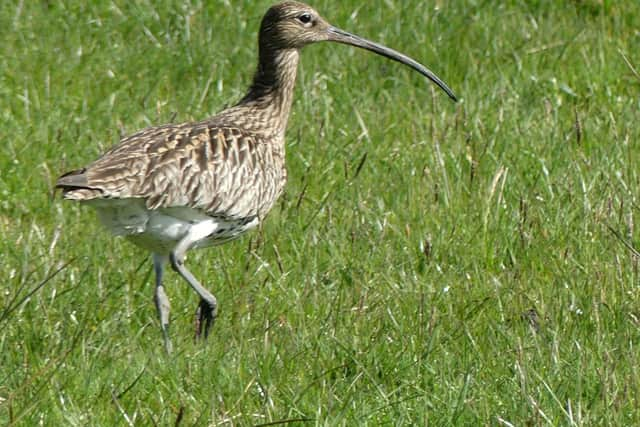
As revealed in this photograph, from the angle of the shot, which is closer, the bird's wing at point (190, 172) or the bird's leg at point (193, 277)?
the bird's wing at point (190, 172)

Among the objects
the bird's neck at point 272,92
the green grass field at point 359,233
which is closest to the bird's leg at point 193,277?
the green grass field at point 359,233

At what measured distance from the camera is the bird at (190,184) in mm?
6418

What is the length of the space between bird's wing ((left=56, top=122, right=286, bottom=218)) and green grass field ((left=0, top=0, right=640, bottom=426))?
223 millimetres

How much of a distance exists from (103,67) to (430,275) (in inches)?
124

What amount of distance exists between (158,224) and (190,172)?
277mm

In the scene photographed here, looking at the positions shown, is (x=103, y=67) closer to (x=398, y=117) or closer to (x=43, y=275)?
(x=398, y=117)

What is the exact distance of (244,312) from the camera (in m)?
6.73

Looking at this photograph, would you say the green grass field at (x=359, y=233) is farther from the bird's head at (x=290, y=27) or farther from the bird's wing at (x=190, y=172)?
the bird's head at (x=290, y=27)

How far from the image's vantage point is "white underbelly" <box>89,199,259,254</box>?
21.6 feet

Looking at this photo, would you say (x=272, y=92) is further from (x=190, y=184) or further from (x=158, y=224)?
(x=158, y=224)

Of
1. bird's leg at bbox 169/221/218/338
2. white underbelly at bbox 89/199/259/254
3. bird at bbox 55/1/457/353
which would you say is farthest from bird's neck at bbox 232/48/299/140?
bird's leg at bbox 169/221/218/338

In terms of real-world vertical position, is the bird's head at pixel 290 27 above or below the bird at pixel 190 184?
above

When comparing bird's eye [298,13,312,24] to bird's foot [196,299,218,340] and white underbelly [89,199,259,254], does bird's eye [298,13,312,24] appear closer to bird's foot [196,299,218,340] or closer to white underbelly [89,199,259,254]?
white underbelly [89,199,259,254]

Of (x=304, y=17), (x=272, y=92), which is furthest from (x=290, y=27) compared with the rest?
(x=272, y=92)
